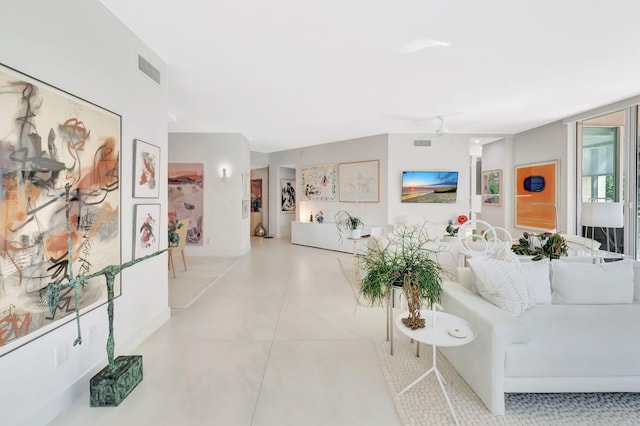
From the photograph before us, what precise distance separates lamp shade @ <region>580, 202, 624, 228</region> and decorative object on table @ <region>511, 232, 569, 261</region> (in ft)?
1.60

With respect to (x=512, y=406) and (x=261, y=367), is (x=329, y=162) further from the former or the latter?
(x=512, y=406)

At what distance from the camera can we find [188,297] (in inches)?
155

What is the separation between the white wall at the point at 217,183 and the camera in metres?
6.67

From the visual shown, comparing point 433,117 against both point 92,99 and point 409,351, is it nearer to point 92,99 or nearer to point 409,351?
point 409,351

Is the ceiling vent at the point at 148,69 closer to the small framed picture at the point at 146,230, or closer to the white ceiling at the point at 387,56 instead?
the white ceiling at the point at 387,56

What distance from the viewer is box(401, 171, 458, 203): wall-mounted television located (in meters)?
6.91

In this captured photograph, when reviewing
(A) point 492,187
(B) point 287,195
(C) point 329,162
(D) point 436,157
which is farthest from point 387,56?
(B) point 287,195

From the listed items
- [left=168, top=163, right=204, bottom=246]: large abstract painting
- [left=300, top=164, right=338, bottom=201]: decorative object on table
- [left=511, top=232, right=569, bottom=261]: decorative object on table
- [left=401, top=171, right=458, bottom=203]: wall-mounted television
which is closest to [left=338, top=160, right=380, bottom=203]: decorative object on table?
[left=300, top=164, right=338, bottom=201]: decorative object on table

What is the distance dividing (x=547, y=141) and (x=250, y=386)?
7148 mm

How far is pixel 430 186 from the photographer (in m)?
6.93

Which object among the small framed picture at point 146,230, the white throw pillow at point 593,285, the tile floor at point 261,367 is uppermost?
the small framed picture at point 146,230

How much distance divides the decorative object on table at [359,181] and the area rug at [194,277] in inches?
129

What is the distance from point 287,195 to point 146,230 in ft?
23.8

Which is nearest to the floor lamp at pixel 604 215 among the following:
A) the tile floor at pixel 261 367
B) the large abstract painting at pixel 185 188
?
the tile floor at pixel 261 367
